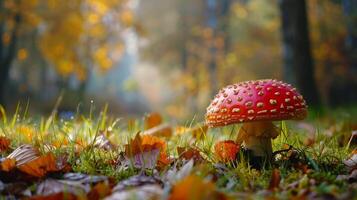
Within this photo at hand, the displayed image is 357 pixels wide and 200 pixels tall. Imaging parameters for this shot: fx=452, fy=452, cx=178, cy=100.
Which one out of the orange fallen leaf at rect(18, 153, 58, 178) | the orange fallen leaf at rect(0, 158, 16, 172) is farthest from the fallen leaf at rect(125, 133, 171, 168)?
the orange fallen leaf at rect(0, 158, 16, 172)

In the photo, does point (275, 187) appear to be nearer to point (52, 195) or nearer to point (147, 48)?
point (52, 195)

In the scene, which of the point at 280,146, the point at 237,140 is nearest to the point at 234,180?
the point at 237,140

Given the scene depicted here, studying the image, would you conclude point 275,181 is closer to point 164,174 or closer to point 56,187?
point 164,174

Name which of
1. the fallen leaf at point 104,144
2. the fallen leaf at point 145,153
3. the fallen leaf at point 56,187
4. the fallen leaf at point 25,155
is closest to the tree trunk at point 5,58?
the fallen leaf at point 104,144

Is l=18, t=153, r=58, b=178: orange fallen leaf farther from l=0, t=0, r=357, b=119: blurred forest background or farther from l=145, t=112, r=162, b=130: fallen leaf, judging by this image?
l=0, t=0, r=357, b=119: blurred forest background

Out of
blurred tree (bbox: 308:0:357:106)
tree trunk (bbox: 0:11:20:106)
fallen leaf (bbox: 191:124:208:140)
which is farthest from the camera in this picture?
blurred tree (bbox: 308:0:357:106)

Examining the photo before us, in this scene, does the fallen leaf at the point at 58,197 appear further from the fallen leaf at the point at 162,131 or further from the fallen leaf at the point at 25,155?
the fallen leaf at the point at 162,131
